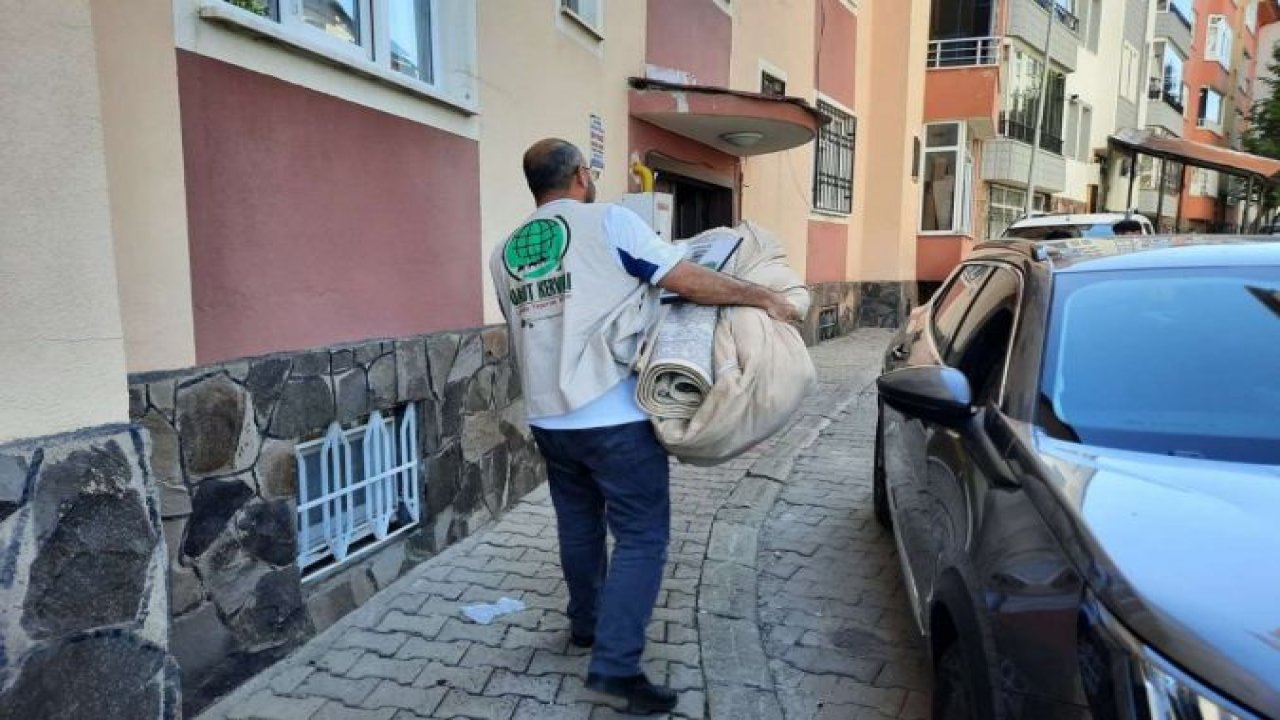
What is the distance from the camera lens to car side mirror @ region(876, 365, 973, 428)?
2311 millimetres

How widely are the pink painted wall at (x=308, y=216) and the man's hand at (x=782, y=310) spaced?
1.87 metres

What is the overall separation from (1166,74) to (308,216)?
127 feet

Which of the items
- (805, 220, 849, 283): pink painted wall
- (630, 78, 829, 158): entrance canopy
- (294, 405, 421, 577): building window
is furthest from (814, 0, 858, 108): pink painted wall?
(294, 405, 421, 577): building window

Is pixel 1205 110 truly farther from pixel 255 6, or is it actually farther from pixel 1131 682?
pixel 1131 682

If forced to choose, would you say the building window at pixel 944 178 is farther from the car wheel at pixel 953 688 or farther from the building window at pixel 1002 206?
the car wheel at pixel 953 688

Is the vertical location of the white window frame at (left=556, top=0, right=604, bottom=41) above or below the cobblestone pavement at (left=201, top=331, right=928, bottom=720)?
above

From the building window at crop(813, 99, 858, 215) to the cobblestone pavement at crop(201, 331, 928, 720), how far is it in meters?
8.93

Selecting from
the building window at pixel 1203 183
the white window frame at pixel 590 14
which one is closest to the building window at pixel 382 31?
the white window frame at pixel 590 14

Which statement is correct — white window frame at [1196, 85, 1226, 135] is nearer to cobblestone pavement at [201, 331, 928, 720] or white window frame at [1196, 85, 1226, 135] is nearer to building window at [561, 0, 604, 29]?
building window at [561, 0, 604, 29]

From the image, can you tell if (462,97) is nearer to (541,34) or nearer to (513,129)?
(513,129)

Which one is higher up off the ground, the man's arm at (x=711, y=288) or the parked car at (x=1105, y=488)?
the man's arm at (x=711, y=288)

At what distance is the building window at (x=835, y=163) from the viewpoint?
12.8 meters

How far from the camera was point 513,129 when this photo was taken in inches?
196

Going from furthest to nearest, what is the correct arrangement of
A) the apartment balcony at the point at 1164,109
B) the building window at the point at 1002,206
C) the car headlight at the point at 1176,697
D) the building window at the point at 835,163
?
the apartment balcony at the point at 1164,109 → the building window at the point at 1002,206 → the building window at the point at 835,163 → the car headlight at the point at 1176,697
